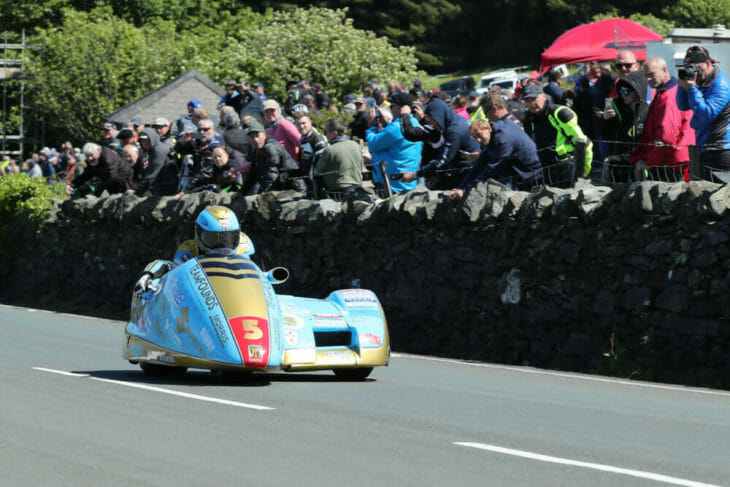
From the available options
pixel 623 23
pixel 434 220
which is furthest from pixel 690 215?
pixel 623 23

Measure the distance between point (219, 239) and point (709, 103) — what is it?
5.40 metres

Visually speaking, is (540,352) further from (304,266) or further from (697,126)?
(304,266)

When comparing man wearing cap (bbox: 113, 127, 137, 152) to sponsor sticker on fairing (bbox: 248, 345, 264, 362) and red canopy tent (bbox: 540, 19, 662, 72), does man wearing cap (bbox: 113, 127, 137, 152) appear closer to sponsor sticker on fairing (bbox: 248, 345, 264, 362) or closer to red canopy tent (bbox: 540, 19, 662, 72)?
red canopy tent (bbox: 540, 19, 662, 72)

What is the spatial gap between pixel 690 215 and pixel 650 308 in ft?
3.70


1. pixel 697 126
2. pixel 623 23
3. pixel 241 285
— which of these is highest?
pixel 623 23

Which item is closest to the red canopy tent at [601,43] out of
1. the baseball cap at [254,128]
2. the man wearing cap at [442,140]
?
the baseball cap at [254,128]

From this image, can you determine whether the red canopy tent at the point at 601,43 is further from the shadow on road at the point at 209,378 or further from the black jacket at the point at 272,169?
the shadow on road at the point at 209,378

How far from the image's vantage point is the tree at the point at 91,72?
6494 cm

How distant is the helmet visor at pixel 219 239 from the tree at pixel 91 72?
52966 millimetres

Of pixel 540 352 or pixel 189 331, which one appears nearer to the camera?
pixel 189 331

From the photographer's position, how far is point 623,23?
2761 cm

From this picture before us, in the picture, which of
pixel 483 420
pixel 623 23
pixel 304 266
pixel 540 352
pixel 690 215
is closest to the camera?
pixel 483 420

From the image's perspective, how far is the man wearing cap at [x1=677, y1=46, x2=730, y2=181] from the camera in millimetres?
Answer: 14000

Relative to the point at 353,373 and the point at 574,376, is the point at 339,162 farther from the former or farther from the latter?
the point at 353,373
